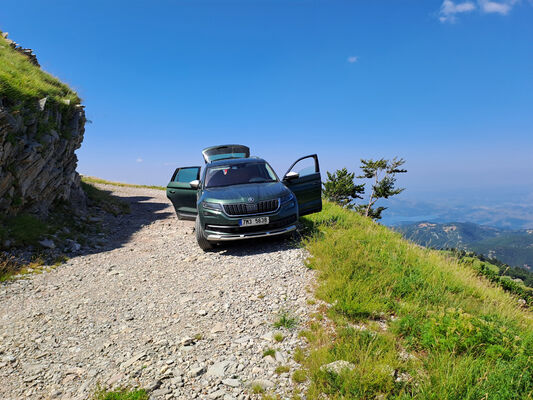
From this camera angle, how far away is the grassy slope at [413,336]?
2523 mm

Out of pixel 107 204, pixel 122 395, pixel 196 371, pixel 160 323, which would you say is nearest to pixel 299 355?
pixel 196 371

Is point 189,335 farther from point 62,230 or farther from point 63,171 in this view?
point 63,171

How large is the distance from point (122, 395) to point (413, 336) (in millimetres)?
3264

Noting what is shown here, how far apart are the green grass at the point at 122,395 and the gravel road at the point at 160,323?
13 cm

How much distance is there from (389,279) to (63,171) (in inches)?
538

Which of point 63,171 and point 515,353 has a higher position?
point 63,171

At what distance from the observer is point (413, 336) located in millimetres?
3336

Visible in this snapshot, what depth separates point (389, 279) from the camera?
455 cm

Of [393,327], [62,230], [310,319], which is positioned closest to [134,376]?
[310,319]

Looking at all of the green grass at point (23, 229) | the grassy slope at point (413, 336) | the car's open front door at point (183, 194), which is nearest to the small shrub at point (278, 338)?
the grassy slope at point (413, 336)

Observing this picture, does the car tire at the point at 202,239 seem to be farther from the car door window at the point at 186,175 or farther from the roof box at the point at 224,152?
the roof box at the point at 224,152

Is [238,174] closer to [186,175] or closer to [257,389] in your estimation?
[186,175]

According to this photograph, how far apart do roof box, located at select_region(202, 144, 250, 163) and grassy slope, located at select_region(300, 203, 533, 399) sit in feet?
25.4

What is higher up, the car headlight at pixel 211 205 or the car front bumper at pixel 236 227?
the car headlight at pixel 211 205
